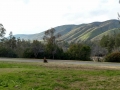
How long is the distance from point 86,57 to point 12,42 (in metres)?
25.3

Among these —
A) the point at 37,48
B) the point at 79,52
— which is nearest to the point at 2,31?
the point at 37,48

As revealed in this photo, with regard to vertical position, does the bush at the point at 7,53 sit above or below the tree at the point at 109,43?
below

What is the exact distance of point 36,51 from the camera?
41250 mm

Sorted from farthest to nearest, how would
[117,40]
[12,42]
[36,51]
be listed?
[12,42] < [117,40] < [36,51]

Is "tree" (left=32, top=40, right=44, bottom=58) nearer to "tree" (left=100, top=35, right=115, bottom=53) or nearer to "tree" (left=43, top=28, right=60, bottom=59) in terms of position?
"tree" (left=43, top=28, right=60, bottom=59)

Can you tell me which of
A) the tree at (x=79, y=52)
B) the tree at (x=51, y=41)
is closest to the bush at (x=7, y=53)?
the tree at (x=51, y=41)

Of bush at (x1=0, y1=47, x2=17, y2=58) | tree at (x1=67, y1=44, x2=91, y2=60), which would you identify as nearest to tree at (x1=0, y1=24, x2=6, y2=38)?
bush at (x1=0, y1=47, x2=17, y2=58)

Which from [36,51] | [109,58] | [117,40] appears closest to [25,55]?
[36,51]

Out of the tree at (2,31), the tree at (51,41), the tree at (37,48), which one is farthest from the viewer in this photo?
the tree at (2,31)

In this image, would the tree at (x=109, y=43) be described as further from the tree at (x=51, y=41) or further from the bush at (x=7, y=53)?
the bush at (x=7, y=53)

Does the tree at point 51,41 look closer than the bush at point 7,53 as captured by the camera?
Yes

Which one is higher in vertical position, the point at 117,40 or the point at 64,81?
the point at 117,40

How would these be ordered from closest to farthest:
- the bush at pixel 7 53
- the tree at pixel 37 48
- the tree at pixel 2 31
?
1. the tree at pixel 37 48
2. the bush at pixel 7 53
3. the tree at pixel 2 31

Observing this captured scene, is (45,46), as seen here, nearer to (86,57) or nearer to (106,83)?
(86,57)
